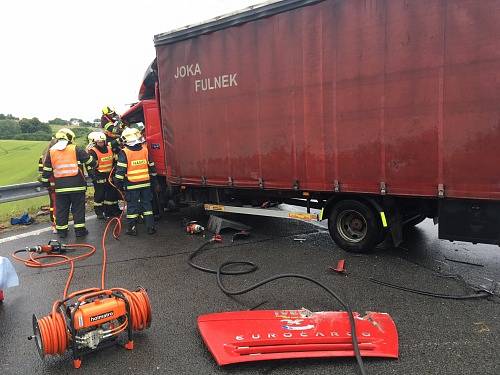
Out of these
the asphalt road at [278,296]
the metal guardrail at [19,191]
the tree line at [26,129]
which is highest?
the tree line at [26,129]

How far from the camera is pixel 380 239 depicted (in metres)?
5.31

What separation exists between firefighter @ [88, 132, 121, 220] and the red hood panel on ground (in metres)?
5.43

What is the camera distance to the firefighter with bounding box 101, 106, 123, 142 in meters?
8.47

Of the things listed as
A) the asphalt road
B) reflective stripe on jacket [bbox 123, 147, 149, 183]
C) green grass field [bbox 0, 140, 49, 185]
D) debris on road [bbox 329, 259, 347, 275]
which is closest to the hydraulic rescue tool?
the asphalt road

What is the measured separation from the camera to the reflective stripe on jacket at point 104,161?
26.7 feet

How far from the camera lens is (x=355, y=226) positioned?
5520 mm

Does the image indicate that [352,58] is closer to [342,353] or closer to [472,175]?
[472,175]

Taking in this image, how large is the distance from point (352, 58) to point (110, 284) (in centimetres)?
389

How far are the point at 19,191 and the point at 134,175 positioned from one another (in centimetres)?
322

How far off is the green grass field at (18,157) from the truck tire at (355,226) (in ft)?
38.1

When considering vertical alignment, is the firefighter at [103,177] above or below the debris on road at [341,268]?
above

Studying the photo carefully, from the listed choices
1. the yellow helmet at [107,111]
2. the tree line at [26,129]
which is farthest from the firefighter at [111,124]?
the tree line at [26,129]

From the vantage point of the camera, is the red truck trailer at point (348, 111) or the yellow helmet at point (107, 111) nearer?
the red truck trailer at point (348, 111)

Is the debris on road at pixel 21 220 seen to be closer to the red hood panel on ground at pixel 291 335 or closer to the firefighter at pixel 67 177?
the firefighter at pixel 67 177
